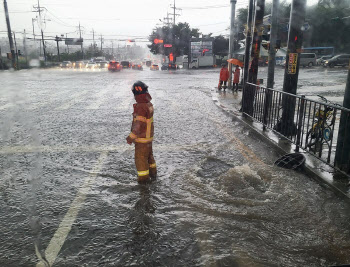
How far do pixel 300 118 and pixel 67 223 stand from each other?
4.45 metres

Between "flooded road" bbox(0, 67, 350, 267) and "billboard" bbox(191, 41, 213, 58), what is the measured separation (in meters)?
56.2

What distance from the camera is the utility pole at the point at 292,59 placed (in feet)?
21.6

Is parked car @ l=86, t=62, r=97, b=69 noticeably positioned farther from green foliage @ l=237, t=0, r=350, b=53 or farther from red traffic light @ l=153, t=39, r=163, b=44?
green foliage @ l=237, t=0, r=350, b=53

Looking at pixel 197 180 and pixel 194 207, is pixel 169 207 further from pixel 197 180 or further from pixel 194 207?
pixel 197 180

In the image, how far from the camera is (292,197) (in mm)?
4074

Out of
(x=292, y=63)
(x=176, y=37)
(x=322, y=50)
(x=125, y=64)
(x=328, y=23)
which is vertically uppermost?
(x=328, y=23)

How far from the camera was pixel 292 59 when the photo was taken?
6875 millimetres

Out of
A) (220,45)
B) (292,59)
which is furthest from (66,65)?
(292,59)

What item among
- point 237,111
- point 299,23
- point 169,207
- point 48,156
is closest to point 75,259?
point 169,207

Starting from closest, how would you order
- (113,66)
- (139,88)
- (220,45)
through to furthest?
(139,88) < (113,66) < (220,45)

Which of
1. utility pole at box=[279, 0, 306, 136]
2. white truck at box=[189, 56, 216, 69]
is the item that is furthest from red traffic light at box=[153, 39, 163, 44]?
utility pole at box=[279, 0, 306, 136]

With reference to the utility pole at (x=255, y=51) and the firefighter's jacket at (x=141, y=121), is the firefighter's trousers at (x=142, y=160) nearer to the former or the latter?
the firefighter's jacket at (x=141, y=121)

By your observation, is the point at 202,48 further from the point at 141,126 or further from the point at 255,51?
the point at 141,126

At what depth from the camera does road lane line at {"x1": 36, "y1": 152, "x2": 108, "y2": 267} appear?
2.86 meters
